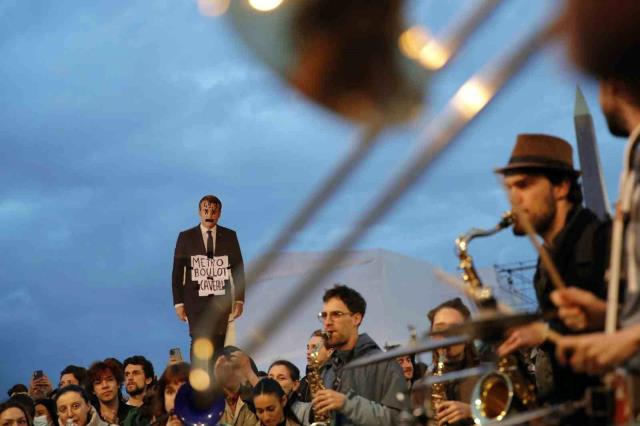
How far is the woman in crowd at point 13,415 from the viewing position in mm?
6715

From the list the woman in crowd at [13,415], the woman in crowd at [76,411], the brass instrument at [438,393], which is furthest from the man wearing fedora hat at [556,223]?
the woman in crowd at [13,415]

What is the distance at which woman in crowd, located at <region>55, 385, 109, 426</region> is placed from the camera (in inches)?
264

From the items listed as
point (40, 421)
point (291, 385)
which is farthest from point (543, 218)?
point (40, 421)

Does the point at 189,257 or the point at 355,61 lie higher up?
the point at 189,257

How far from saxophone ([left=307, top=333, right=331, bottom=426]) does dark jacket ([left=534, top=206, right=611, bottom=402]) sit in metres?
2.31

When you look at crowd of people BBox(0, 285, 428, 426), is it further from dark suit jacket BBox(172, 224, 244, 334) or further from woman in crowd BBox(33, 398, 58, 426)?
dark suit jacket BBox(172, 224, 244, 334)

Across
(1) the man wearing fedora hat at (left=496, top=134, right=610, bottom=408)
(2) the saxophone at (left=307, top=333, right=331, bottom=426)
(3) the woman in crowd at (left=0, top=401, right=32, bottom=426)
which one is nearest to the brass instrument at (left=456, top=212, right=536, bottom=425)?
(1) the man wearing fedora hat at (left=496, top=134, right=610, bottom=408)

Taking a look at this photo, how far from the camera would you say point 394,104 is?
149 cm

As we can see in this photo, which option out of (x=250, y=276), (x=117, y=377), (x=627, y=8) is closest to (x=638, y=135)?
(x=627, y=8)

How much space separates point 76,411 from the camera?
6723 millimetres

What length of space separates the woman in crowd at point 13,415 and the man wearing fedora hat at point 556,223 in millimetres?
4359

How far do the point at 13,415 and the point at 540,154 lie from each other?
4721 mm

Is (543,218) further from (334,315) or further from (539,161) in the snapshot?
(334,315)

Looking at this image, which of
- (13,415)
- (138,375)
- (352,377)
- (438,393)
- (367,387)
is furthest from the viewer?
(138,375)
